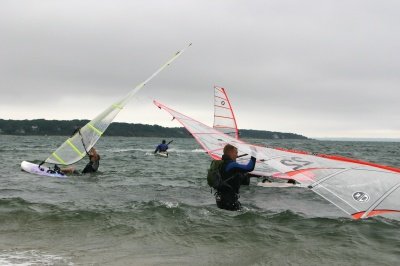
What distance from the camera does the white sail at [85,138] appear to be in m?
14.2

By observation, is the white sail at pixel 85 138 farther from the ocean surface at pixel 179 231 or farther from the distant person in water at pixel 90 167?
the distant person in water at pixel 90 167

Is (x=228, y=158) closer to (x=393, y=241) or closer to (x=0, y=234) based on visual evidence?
(x=393, y=241)

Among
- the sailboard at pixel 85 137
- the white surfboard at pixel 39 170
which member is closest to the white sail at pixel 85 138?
the sailboard at pixel 85 137

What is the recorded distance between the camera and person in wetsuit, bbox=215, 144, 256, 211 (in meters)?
8.62

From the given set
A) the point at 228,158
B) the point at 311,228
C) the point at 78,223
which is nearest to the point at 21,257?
the point at 78,223

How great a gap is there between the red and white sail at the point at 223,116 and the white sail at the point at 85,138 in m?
6.01

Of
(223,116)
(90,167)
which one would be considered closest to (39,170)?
(90,167)

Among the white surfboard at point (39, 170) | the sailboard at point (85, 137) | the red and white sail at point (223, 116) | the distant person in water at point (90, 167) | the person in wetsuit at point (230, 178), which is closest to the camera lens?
the person in wetsuit at point (230, 178)

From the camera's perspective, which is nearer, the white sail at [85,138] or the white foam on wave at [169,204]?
the white foam on wave at [169,204]

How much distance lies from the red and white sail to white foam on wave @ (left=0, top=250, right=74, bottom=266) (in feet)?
45.4

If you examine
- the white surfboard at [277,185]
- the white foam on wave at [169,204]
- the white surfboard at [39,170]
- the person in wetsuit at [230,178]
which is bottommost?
the white foam on wave at [169,204]

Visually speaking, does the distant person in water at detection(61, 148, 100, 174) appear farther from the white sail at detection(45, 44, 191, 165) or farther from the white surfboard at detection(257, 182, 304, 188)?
the white surfboard at detection(257, 182, 304, 188)

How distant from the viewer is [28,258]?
20.6 ft

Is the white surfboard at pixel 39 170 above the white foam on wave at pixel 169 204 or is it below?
above
